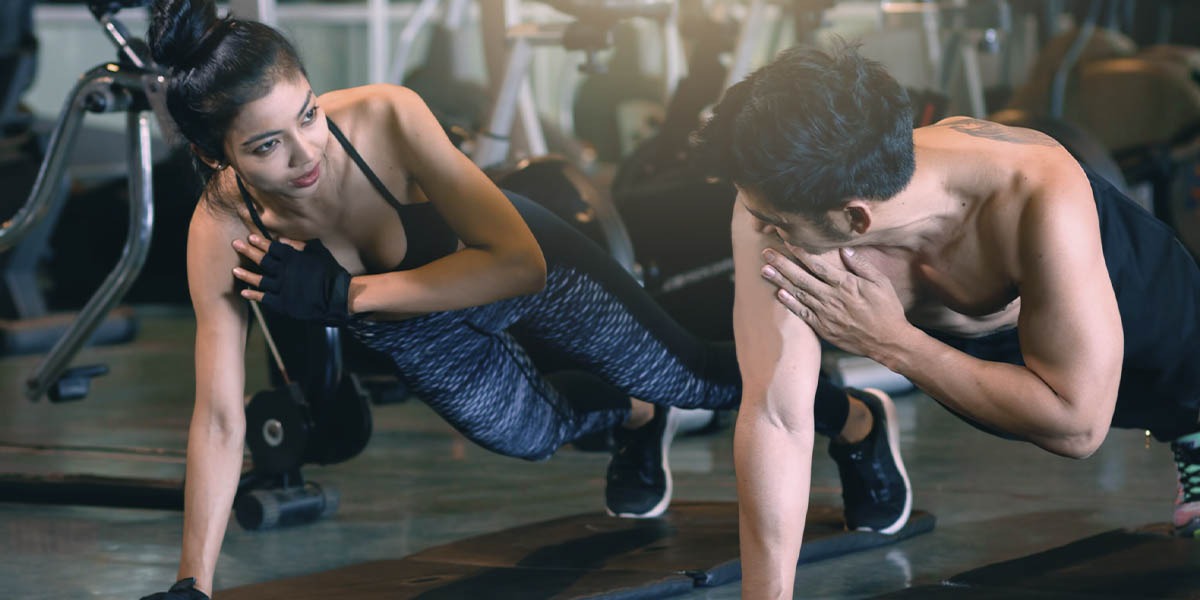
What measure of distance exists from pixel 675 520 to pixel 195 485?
0.98m

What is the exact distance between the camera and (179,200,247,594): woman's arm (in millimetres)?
2086

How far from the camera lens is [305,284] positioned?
6.88 feet

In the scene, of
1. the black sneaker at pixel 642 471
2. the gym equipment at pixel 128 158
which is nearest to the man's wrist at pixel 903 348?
the black sneaker at pixel 642 471

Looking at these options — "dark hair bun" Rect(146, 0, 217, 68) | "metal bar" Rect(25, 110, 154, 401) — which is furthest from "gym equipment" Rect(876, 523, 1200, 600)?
"metal bar" Rect(25, 110, 154, 401)

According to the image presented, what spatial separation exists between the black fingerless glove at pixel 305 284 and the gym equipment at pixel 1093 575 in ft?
2.86

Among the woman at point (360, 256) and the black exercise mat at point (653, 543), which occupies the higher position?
the woman at point (360, 256)

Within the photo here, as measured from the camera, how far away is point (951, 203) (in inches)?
74.2

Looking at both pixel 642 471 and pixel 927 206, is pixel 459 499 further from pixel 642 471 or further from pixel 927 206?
pixel 927 206

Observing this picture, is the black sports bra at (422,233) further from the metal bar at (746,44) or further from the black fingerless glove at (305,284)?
the metal bar at (746,44)

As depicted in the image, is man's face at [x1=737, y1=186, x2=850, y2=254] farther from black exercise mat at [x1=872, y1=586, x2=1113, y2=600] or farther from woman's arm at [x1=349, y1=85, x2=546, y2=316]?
black exercise mat at [x1=872, y1=586, x2=1113, y2=600]

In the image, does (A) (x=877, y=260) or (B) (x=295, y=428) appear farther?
(B) (x=295, y=428)

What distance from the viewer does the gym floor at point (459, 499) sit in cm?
252

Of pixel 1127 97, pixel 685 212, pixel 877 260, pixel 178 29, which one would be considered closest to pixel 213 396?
pixel 178 29

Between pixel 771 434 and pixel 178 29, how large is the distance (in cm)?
89
